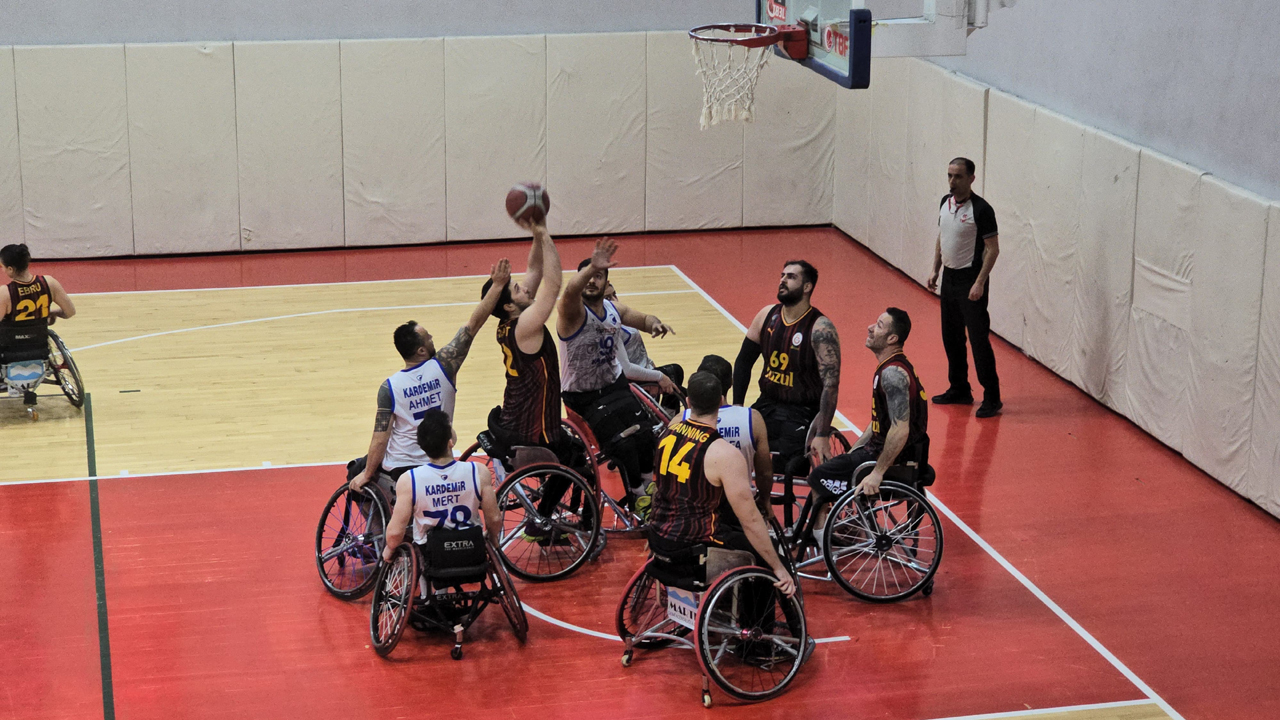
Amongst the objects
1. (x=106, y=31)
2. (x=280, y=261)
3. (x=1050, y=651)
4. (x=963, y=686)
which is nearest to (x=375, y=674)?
(x=963, y=686)

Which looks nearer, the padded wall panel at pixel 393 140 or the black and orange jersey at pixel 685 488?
the black and orange jersey at pixel 685 488

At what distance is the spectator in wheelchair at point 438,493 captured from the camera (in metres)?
7.74

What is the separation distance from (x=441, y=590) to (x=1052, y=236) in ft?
25.3

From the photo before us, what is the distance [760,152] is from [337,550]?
11.8m

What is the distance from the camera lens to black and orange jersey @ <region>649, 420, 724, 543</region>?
7.32 meters

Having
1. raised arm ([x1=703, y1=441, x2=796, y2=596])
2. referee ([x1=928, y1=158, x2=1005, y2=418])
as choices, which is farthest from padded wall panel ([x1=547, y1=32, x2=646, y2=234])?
raised arm ([x1=703, y1=441, x2=796, y2=596])

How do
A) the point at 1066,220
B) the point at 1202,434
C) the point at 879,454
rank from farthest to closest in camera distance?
the point at 1066,220 < the point at 1202,434 < the point at 879,454

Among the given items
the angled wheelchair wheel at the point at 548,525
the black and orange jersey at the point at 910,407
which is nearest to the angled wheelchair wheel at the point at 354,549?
the angled wheelchair wheel at the point at 548,525

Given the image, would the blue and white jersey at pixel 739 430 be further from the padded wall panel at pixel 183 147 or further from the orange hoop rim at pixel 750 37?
the padded wall panel at pixel 183 147

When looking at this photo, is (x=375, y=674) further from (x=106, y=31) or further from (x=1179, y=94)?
(x=106, y=31)

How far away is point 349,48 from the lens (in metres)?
17.9

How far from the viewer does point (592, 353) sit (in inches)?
369

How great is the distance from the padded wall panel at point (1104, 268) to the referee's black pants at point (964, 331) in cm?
100

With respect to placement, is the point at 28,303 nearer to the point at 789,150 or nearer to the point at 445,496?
the point at 445,496
